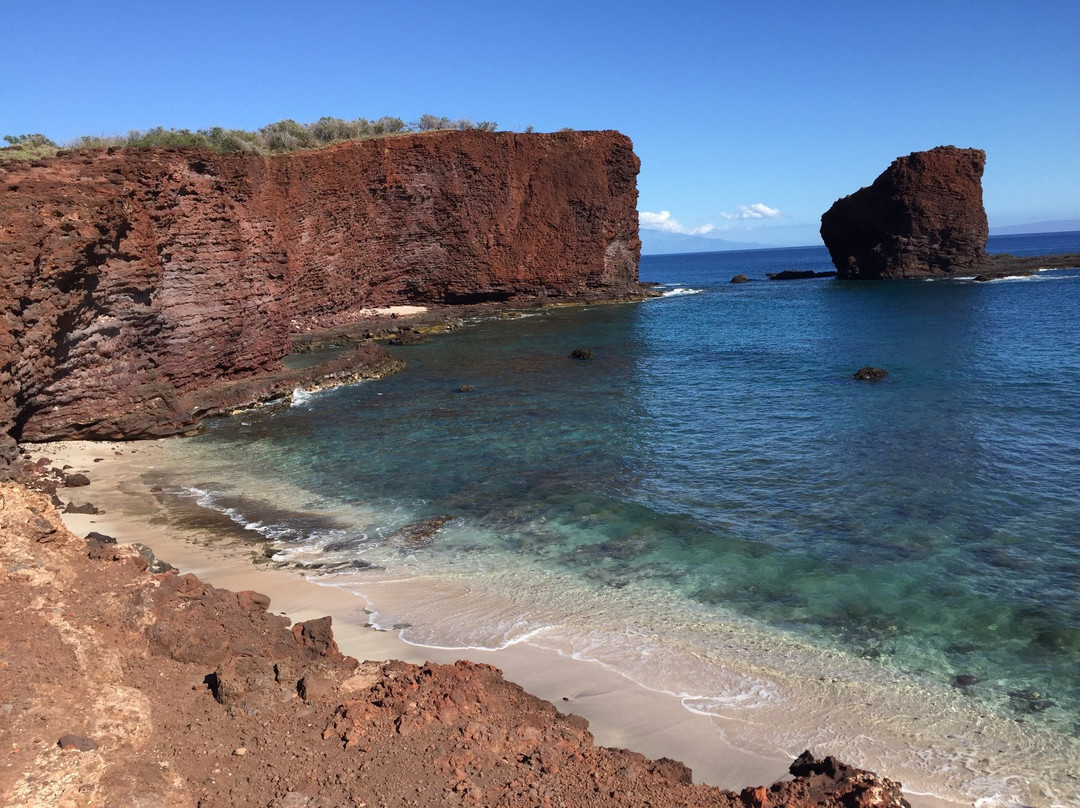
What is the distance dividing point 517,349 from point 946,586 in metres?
24.6

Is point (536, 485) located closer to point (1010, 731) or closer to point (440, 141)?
point (1010, 731)

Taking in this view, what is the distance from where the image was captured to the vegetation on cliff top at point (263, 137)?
2578 cm

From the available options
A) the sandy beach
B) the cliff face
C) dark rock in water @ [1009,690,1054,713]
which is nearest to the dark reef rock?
the cliff face

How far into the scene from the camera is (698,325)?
140 ft

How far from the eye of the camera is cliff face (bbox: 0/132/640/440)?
1285cm

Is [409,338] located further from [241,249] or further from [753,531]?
[753,531]

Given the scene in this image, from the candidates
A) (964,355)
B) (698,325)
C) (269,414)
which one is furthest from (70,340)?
(698,325)

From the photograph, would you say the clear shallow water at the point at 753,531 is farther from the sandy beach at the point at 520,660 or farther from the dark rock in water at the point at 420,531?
the sandy beach at the point at 520,660

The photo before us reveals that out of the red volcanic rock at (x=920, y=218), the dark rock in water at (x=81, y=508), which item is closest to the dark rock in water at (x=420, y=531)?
the dark rock in water at (x=81, y=508)

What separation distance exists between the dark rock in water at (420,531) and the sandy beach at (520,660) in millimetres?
1898

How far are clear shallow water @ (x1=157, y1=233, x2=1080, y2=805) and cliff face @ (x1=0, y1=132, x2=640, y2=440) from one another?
2810 millimetres

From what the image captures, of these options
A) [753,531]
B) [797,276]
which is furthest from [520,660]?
[797,276]

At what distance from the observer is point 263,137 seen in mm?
37531

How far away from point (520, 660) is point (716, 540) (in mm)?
4626
